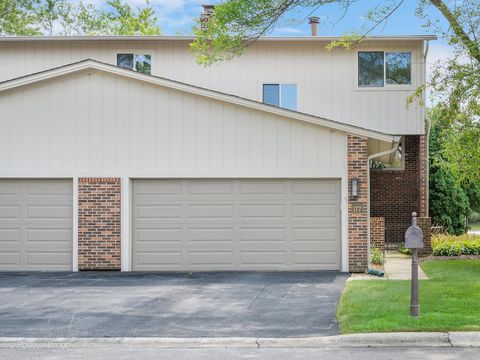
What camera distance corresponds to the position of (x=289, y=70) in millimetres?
23438

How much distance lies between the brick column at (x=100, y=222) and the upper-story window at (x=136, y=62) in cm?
794

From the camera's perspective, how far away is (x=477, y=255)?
19.9m

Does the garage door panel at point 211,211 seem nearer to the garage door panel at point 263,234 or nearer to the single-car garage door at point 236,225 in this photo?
the single-car garage door at point 236,225

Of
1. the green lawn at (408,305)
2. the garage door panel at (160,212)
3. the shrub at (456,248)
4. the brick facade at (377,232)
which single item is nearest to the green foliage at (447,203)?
the shrub at (456,248)

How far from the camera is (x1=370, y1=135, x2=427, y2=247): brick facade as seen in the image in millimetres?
23953

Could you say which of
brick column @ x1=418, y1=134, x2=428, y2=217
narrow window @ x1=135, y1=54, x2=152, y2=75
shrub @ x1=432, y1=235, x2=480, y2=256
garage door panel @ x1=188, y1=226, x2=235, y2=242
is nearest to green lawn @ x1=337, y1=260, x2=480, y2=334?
garage door panel @ x1=188, y1=226, x2=235, y2=242

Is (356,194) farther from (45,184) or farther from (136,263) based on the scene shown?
(45,184)

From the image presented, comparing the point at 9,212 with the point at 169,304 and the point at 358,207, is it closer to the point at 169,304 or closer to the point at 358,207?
the point at 169,304

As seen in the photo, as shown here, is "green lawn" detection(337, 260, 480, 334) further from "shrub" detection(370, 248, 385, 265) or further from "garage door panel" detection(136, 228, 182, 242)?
"garage door panel" detection(136, 228, 182, 242)

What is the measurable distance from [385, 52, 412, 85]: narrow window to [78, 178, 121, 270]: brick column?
10.7 meters

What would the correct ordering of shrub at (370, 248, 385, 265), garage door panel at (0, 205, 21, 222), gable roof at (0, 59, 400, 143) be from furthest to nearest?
shrub at (370, 248, 385, 265) < garage door panel at (0, 205, 21, 222) < gable roof at (0, 59, 400, 143)

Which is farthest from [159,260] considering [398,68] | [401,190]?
[398,68]

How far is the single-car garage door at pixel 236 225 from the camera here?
658 inches

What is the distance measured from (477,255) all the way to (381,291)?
8.35 metres
